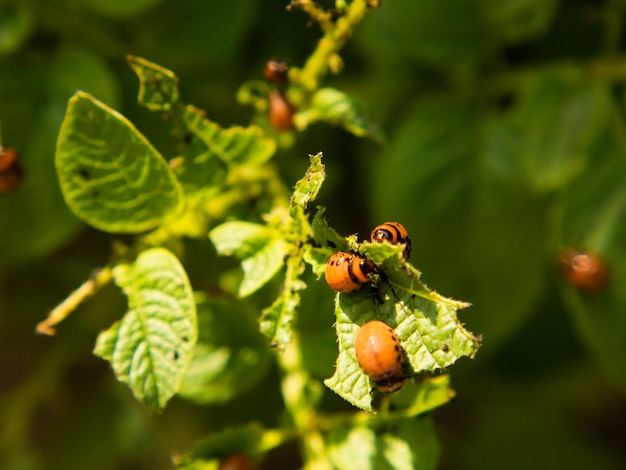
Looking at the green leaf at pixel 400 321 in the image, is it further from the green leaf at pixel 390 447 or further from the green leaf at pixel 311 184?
the green leaf at pixel 390 447

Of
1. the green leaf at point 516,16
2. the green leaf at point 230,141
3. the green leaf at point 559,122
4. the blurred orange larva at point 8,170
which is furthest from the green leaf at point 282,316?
the green leaf at point 516,16

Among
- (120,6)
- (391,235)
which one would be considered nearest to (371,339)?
(391,235)

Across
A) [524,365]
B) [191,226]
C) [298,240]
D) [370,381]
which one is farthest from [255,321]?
[524,365]

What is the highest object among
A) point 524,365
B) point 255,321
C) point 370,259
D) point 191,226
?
point 370,259

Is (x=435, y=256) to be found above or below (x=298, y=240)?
below

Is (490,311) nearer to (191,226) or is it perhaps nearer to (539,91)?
(539,91)

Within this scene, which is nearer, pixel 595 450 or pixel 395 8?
pixel 395 8

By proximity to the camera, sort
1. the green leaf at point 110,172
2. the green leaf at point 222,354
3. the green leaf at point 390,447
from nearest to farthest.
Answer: the green leaf at point 110,172, the green leaf at point 390,447, the green leaf at point 222,354
